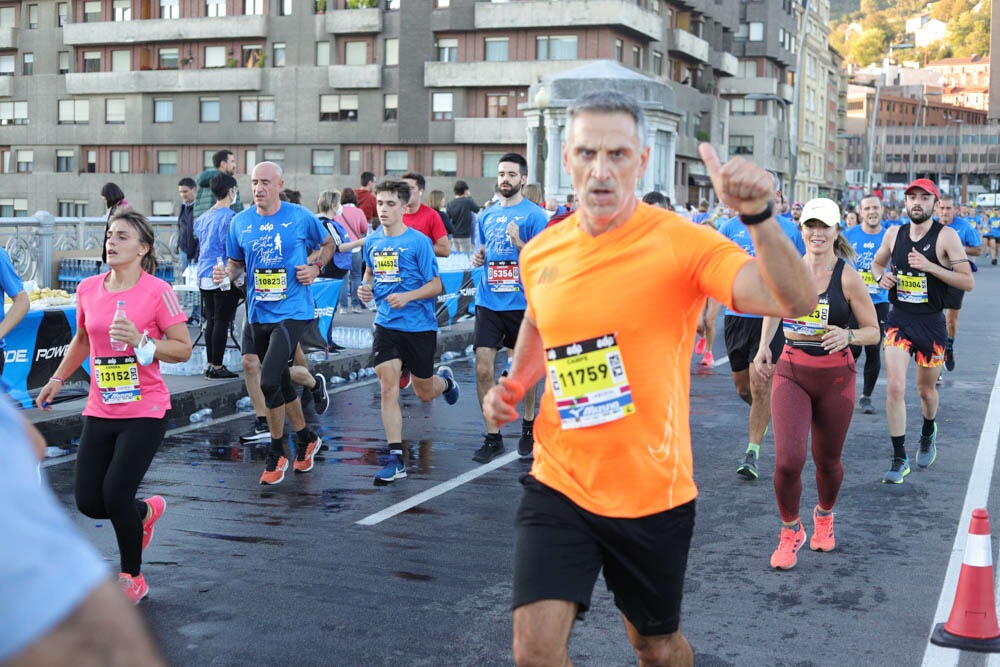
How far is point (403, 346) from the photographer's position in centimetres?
895

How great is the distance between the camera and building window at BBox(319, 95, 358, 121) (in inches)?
2397

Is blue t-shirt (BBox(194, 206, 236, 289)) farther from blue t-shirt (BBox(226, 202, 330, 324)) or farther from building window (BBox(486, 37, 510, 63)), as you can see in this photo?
building window (BBox(486, 37, 510, 63))

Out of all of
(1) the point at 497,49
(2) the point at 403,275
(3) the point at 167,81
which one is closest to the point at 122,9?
(3) the point at 167,81

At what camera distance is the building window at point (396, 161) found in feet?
199

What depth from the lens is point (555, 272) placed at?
3.68m

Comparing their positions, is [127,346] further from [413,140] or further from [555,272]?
[413,140]

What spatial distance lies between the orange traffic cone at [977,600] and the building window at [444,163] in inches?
2163

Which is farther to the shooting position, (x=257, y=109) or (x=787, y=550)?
(x=257, y=109)

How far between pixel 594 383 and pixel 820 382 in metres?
3.24

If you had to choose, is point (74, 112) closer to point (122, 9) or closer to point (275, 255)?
point (122, 9)

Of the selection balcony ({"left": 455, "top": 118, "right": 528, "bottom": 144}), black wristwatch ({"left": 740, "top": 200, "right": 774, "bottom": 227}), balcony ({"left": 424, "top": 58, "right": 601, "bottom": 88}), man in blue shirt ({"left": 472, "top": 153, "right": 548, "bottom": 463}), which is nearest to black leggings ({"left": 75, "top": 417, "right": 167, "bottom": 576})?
black wristwatch ({"left": 740, "top": 200, "right": 774, "bottom": 227})

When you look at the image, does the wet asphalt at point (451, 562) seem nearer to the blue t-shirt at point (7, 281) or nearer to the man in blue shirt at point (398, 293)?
the man in blue shirt at point (398, 293)

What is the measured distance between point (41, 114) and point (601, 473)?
224 ft

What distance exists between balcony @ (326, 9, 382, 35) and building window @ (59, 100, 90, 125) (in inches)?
560
